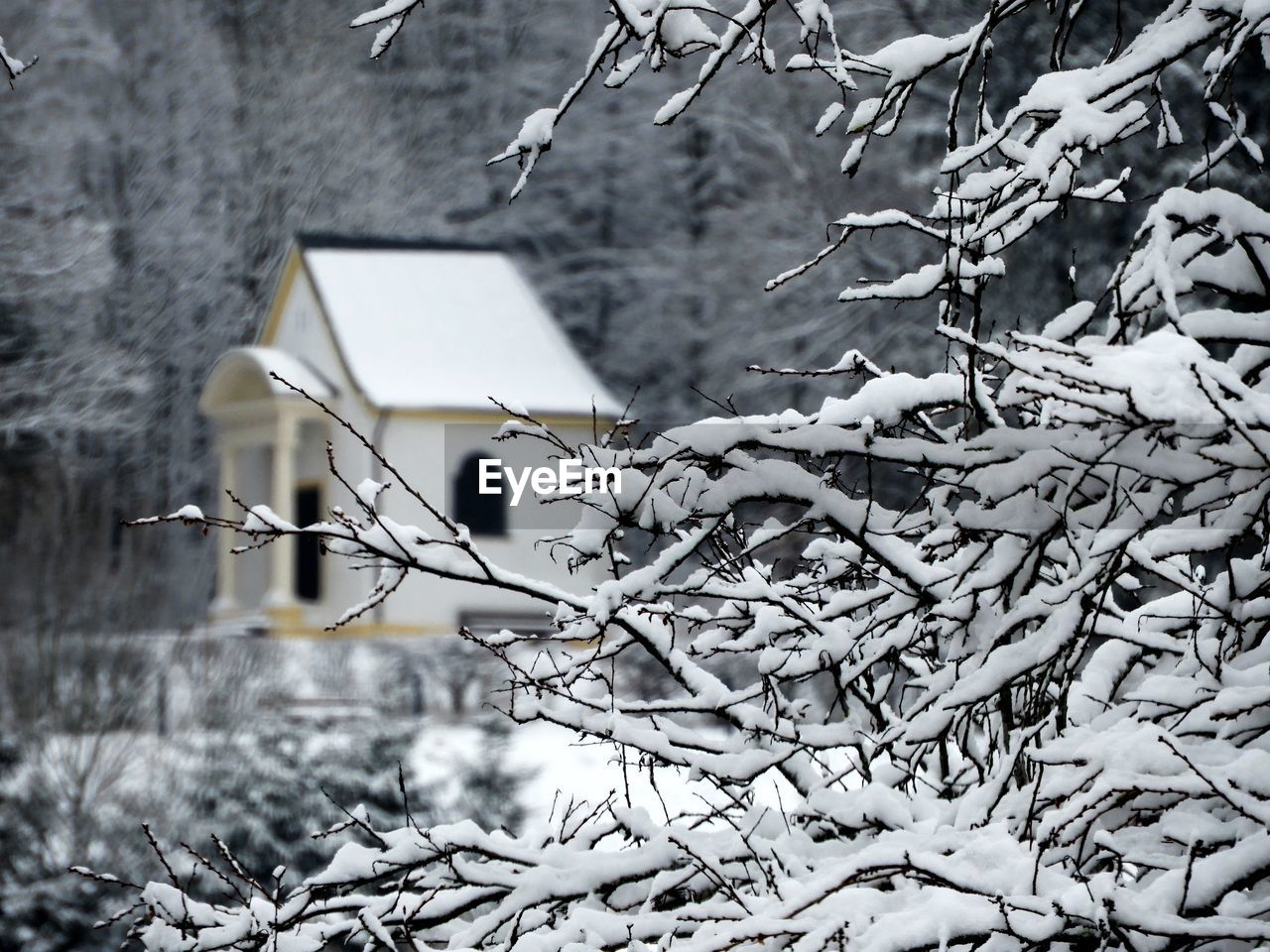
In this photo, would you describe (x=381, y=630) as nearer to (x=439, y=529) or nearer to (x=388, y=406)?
(x=439, y=529)

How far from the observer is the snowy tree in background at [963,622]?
213 centimetres

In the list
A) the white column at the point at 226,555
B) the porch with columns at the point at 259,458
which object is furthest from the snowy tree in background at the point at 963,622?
the white column at the point at 226,555

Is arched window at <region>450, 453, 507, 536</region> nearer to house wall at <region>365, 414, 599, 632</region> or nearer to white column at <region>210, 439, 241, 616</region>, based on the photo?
house wall at <region>365, 414, 599, 632</region>

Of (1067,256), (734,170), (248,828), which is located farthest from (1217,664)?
(734,170)

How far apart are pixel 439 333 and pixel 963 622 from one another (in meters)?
19.5

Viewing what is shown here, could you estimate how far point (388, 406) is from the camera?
1998 centimetres

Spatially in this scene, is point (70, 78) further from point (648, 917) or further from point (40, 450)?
point (648, 917)

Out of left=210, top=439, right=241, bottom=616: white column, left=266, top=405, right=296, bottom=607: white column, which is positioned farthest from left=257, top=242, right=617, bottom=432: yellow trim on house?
left=210, top=439, right=241, bottom=616: white column

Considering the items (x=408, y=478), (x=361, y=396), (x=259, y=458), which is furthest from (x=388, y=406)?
(x=259, y=458)

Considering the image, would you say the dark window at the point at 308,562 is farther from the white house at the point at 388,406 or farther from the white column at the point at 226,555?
the white column at the point at 226,555

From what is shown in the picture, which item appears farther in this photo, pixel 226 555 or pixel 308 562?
pixel 226 555

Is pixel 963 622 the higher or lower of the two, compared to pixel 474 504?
higher

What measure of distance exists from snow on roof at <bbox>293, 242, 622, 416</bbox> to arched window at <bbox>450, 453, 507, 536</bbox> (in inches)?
27.7

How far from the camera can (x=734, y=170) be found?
26938 mm
